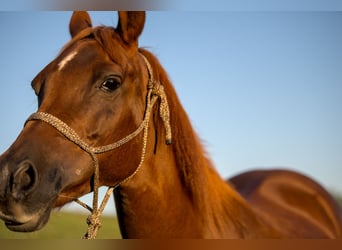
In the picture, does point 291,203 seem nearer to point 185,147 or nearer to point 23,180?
point 185,147

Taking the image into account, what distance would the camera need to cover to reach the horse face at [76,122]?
1880 mm

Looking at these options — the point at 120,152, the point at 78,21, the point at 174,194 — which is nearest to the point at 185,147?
the point at 174,194

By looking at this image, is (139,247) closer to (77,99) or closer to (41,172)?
(41,172)

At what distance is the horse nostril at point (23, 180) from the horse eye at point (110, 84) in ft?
1.80

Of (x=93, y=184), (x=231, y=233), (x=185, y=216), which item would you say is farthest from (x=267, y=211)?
(x=93, y=184)

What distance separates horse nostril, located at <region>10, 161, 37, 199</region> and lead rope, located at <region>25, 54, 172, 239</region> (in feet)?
0.79

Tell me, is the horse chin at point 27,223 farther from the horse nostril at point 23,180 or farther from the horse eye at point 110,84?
the horse eye at point 110,84

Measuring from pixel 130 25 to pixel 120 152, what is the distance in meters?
0.73

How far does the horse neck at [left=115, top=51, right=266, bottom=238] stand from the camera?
230 centimetres

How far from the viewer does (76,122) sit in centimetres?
205

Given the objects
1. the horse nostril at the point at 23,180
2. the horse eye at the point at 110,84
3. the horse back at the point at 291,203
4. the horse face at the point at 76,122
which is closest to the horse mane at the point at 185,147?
the horse face at the point at 76,122

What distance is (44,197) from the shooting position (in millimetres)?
1928

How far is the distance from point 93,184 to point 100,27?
2.97 ft

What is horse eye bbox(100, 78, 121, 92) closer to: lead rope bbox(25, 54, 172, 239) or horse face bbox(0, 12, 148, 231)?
horse face bbox(0, 12, 148, 231)
